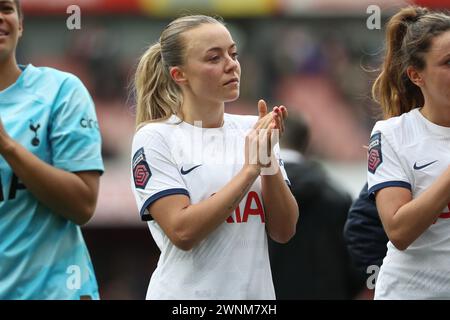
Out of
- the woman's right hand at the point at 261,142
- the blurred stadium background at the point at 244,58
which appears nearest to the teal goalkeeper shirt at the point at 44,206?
the woman's right hand at the point at 261,142

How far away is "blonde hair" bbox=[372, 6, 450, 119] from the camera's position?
3.96m

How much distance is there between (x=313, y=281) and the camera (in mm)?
5539

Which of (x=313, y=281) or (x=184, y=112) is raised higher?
(x=184, y=112)

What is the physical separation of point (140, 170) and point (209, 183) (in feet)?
0.83

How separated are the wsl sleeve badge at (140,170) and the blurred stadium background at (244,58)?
29.8 feet

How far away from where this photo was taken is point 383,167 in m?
3.78

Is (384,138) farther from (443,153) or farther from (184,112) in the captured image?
(184,112)

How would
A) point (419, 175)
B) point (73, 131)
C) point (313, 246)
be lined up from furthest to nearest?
point (313, 246), point (73, 131), point (419, 175)

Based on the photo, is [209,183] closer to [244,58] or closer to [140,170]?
[140,170]

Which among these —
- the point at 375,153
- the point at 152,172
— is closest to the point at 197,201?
the point at 152,172

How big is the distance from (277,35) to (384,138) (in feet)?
33.6

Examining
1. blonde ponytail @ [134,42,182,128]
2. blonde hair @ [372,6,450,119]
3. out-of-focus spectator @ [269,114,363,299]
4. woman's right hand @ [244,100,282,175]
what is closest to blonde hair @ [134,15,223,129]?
blonde ponytail @ [134,42,182,128]

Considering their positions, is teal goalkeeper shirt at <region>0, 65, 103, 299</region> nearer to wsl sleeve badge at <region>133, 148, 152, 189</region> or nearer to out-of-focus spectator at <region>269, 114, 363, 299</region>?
wsl sleeve badge at <region>133, 148, 152, 189</region>

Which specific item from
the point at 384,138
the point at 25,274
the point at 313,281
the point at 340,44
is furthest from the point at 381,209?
the point at 340,44
